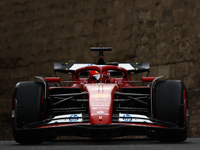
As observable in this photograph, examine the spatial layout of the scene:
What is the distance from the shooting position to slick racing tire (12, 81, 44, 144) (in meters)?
5.20

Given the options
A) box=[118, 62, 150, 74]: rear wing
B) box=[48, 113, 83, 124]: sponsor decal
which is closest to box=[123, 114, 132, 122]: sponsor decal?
box=[48, 113, 83, 124]: sponsor decal

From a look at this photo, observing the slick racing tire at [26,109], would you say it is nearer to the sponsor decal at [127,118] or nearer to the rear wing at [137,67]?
the sponsor decal at [127,118]

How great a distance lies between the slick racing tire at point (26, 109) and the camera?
17.0 ft

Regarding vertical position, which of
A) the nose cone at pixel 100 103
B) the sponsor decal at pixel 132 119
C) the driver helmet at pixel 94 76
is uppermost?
the driver helmet at pixel 94 76


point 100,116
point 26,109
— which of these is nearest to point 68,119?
point 100,116

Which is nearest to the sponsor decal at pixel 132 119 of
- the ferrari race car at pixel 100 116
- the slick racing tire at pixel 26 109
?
the ferrari race car at pixel 100 116

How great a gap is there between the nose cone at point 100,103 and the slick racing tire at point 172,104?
0.64 m

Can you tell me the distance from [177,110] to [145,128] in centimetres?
56

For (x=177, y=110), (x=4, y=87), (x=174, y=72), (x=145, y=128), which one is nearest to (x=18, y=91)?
(x=145, y=128)

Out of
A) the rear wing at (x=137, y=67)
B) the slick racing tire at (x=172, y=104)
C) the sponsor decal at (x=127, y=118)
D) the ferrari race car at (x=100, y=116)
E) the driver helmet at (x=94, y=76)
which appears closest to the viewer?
the ferrari race car at (x=100, y=116)

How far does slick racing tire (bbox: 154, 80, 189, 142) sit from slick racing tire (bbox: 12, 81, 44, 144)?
1.58 meters

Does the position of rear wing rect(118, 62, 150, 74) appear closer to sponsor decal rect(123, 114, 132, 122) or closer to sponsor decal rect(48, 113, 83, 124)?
sponsor decal rect(123, 114, 132, 122)

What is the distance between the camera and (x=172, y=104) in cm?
516

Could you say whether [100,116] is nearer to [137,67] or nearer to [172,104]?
[172,104]
